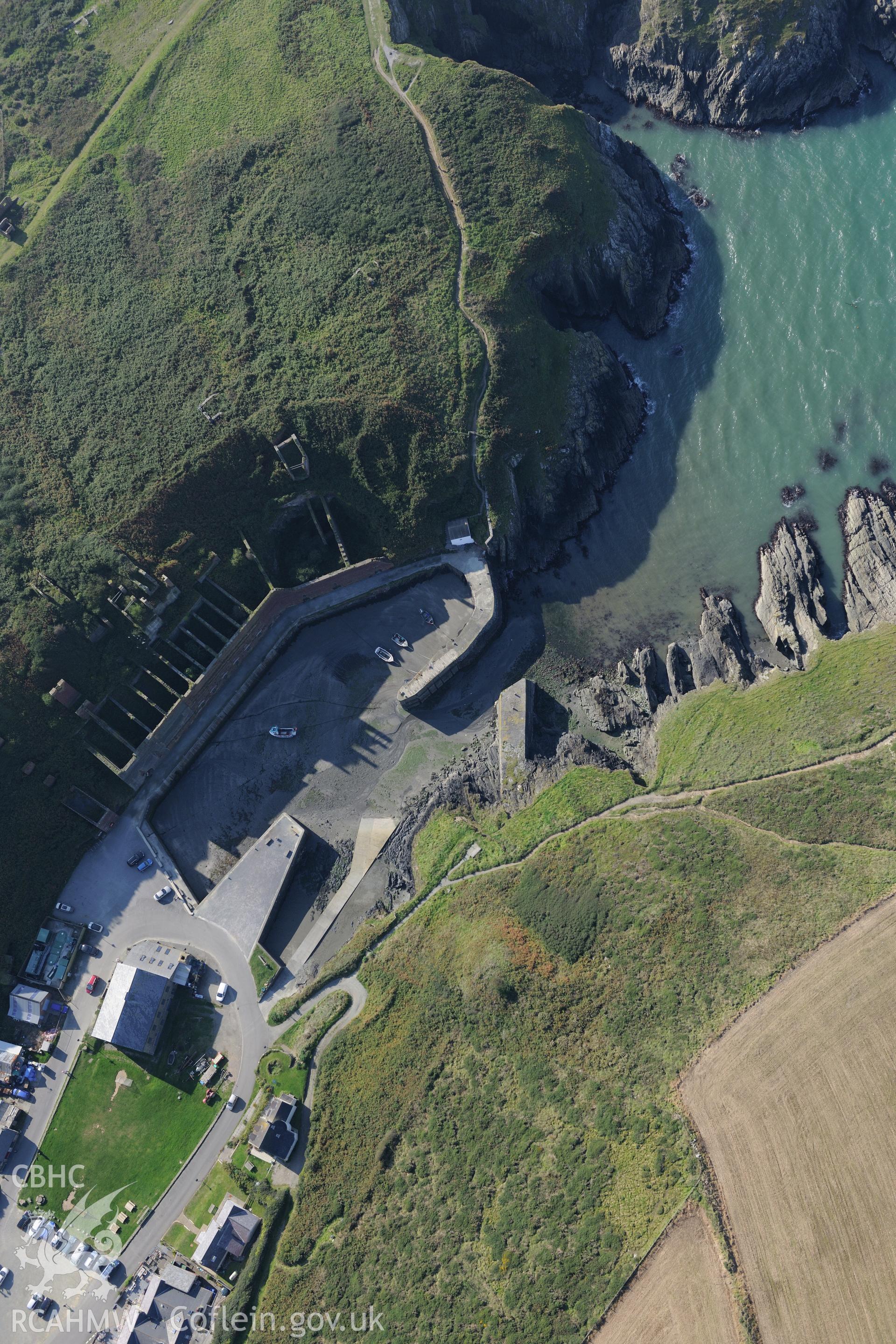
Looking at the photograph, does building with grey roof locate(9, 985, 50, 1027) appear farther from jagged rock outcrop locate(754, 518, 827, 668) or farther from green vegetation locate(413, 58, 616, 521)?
jagged rock outcrop locate(754, 518, 827, 668)

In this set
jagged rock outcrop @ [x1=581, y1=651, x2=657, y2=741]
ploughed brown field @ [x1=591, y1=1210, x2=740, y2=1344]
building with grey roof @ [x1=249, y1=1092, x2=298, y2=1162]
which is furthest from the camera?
jagged rock outcrop @ [x1=581, y1=651, x2=657, y2=741]

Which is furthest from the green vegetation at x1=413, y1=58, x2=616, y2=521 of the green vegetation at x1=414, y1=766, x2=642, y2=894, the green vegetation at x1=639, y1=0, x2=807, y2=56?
Result: the green vegetation at x1=414, y1=766, x2=642, y2=894

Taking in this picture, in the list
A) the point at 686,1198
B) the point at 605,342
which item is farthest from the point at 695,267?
the point at 686,1198

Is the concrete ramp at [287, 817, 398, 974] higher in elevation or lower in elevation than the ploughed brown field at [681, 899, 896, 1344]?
higher

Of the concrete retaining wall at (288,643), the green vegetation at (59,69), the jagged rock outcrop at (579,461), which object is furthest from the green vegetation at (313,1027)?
the green vegetation at (59,69)

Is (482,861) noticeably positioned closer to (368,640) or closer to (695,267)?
(368,640)

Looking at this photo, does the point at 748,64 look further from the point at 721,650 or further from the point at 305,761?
the point at 305,761

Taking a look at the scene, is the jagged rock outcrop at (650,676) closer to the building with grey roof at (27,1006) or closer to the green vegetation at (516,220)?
the green vegetation at (516,220)
